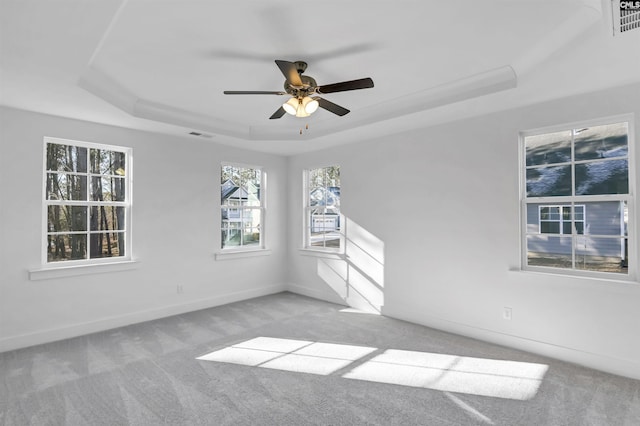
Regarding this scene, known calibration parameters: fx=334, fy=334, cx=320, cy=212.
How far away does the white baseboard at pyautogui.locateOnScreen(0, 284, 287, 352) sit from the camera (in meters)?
3.46

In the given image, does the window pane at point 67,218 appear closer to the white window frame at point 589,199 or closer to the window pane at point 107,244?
the window pane at point 107,244

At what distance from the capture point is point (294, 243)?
6.01 metres

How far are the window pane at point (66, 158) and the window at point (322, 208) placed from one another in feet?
10.6

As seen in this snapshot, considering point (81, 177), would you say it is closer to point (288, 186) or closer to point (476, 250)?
point (288, 186)

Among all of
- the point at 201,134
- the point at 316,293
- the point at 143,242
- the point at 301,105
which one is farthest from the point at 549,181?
the point at 143,242

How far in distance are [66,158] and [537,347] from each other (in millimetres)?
5476

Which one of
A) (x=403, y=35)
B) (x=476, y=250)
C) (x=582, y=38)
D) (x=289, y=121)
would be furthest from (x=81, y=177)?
(x=582, y=38)

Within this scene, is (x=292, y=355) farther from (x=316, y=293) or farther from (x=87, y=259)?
(x=87, y=259)

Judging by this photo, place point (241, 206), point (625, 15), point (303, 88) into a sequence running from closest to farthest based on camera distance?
point (625, 15), point (303, 88), point (241, 206)

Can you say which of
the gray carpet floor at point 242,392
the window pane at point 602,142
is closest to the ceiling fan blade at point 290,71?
the gray carpet floor at point 242,392

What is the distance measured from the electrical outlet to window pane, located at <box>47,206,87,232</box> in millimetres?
4863

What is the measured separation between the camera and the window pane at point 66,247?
3.76m

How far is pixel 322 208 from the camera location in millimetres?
5629

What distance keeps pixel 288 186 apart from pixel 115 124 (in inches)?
113
